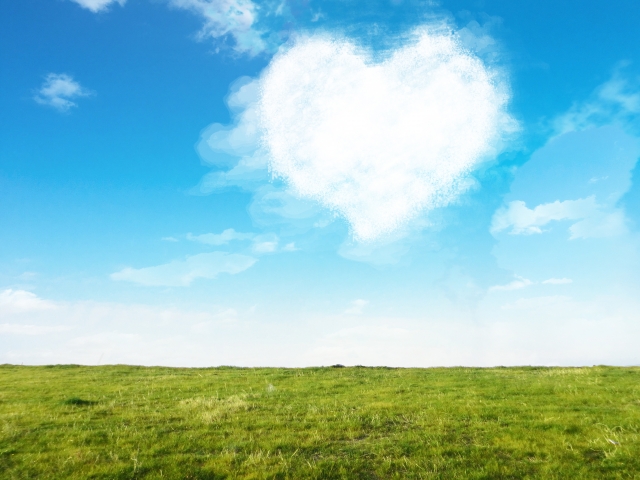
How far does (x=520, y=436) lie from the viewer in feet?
51.4

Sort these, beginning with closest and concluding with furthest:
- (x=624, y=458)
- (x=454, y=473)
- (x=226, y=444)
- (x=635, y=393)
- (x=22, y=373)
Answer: (x=454, y=473), (x=624, y=458), (x=226, y=444), (x=635, y=393), (x=22, y=373)

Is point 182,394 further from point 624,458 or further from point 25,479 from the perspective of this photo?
point 624,458

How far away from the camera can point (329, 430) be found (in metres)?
16.8

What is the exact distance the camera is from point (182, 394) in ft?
87.1

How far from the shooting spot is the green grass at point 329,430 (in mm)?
12898

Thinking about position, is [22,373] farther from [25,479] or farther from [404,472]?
[404,472]

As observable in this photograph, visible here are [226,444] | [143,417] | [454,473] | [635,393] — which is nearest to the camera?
[454,473]

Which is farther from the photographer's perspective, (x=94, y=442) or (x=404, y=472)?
(x=94, y=442)

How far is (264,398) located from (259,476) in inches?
486

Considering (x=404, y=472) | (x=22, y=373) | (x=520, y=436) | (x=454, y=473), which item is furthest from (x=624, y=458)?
(x=22, y=373)

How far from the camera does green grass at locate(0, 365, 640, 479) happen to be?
12898mm

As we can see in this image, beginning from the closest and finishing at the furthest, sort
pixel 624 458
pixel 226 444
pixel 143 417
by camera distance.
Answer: pixel 624 458 < pixel 226 444 < pixel 143 417

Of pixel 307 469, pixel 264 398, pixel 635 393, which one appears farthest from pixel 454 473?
pixel 635 393

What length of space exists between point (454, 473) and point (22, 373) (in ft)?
141
